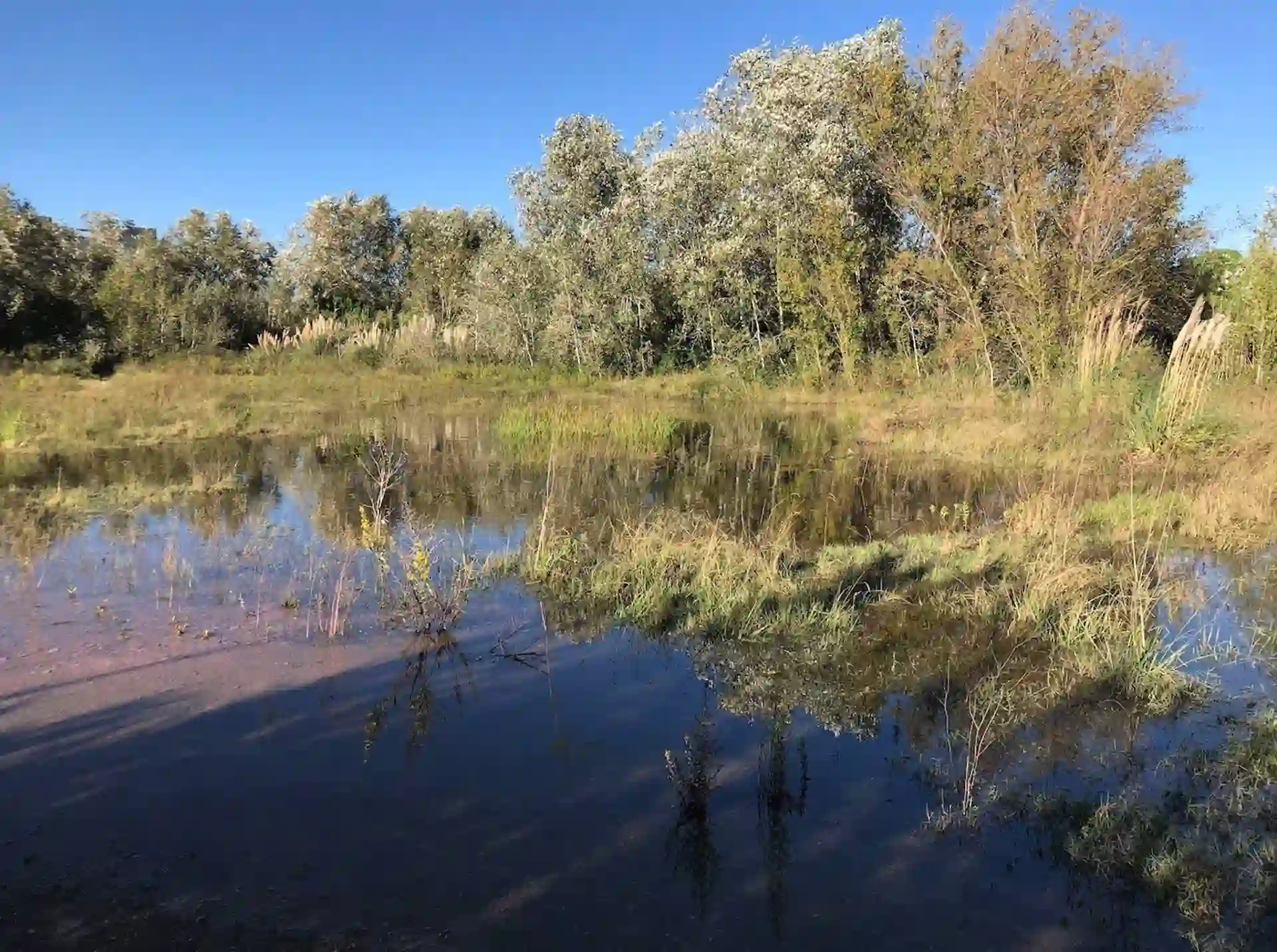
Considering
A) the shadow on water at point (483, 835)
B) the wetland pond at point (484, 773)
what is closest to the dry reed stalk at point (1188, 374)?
the wetland pond at point (484, 773)

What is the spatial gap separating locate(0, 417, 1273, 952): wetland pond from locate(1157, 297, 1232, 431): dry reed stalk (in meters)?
4.05

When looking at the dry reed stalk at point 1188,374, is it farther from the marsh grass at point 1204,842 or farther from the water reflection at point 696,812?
the water reflection at point 696,812

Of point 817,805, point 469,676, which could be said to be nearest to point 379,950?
point 817,805

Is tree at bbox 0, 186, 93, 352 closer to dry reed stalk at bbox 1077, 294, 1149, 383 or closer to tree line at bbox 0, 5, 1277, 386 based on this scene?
tree line at bbox 0, 5, 1277, 386

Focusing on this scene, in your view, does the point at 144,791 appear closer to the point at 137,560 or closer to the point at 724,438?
the point at 137,560

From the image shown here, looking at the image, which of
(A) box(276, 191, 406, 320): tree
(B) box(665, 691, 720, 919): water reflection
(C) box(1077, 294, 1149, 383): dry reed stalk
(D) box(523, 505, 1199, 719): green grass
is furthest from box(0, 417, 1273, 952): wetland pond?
(A) box(276, 191, 406, 320): tree

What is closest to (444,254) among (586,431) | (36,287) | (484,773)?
(36,287)

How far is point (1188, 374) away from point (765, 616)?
782 centimetres

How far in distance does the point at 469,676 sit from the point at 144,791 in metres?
1.77

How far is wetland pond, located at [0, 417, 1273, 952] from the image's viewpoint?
3.13 meters

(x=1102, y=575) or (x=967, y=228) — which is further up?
(x=967, y=228)

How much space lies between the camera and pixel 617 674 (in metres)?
5.31

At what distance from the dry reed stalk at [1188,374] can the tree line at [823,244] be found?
2924 mm

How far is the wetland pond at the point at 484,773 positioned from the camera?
10.3 feet
